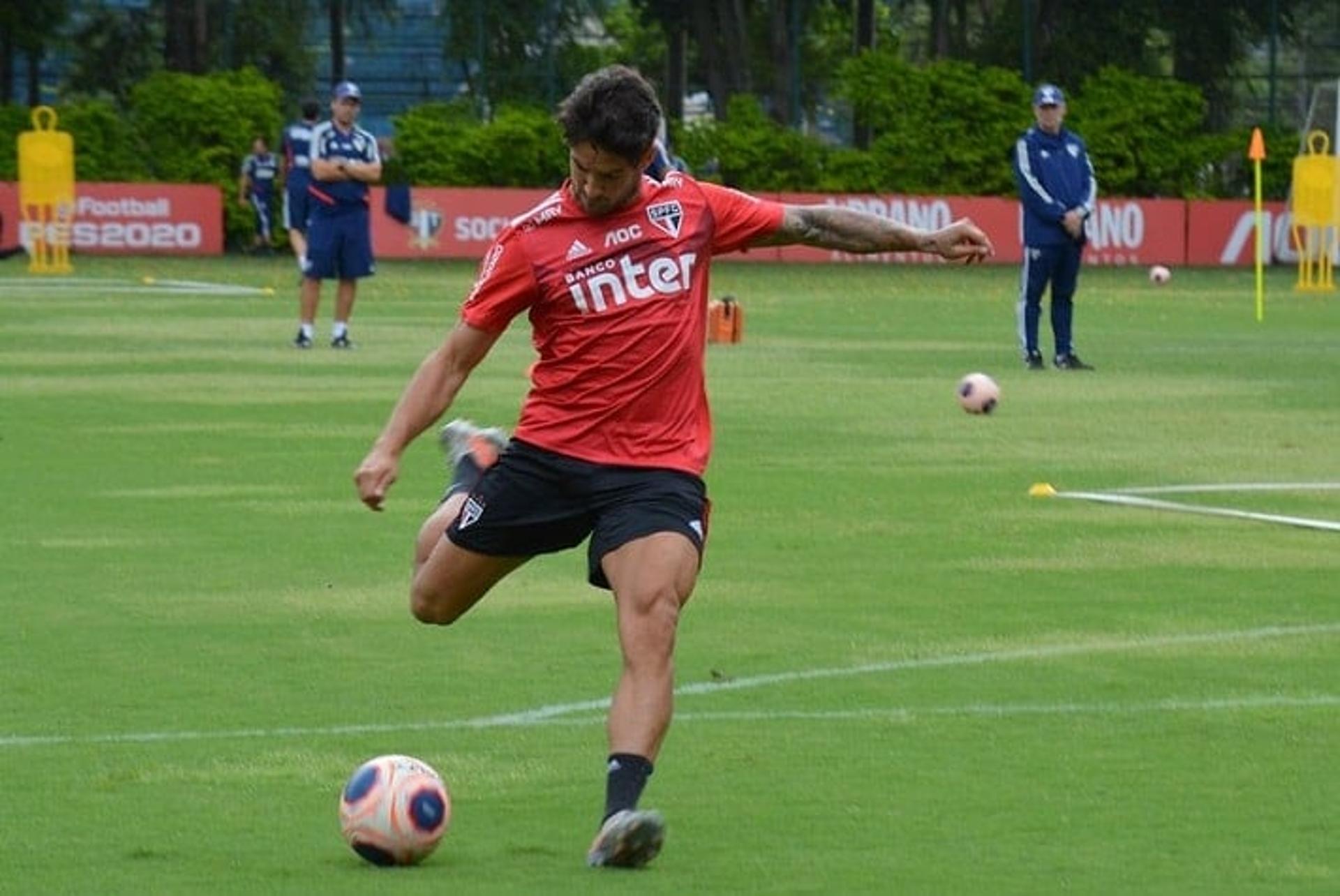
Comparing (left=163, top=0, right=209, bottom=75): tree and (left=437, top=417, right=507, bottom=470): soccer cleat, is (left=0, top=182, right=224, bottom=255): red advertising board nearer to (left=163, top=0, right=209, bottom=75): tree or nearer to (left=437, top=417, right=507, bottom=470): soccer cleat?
(left=163, top=0, right=209, bottom=75): tree

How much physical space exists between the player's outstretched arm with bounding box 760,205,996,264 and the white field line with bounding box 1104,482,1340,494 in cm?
782

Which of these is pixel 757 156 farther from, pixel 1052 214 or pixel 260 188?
pixel 1052 214

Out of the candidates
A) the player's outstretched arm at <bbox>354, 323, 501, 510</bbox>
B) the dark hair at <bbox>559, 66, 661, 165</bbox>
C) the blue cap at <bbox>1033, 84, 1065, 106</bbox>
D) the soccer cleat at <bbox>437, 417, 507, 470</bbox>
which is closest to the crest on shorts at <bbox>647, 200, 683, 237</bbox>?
the dark hair at <bbox>559, 66, 661, 165</bbox>

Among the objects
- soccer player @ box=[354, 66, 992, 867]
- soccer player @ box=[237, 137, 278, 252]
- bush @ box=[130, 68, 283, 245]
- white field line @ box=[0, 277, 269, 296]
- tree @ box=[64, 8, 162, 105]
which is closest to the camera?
soccer player @ box=[354, 66, 992, 867]

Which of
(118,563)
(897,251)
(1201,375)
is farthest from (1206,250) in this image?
(897,251)

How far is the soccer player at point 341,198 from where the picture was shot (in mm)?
26875

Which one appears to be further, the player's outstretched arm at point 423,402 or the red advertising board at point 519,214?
the red advertising board at point 519,214

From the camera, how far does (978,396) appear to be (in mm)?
21000

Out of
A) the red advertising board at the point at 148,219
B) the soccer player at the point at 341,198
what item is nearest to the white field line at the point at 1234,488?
the soccer player at the point at 341,198

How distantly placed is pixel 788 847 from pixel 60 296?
30.3 m

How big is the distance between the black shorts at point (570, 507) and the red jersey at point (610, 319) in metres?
0.04

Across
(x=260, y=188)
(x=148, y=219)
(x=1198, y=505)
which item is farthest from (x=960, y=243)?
(x=260, y=188)

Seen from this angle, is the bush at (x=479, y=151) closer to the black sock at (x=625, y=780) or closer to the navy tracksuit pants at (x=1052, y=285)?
the navy tracksuit pants at (x=1052, y=285)

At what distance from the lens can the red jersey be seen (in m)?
8.09
